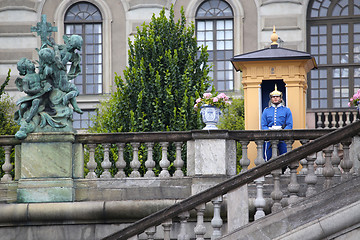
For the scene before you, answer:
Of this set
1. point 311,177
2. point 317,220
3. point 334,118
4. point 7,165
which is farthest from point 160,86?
point 317,220

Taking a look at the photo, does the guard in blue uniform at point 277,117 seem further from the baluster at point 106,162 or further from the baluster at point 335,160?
the baluster at point 335,160

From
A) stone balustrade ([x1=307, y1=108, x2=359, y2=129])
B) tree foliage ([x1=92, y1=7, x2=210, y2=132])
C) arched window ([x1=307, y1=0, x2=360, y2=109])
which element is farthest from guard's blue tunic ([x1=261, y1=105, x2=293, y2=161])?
arched window ([x1=307, y1=0, x2=360, y2=109])

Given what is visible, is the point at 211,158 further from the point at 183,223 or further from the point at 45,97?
the point at 45,97

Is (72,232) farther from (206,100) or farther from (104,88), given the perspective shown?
(104,88)

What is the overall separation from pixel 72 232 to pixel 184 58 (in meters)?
6.97

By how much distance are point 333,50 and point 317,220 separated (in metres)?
19.7

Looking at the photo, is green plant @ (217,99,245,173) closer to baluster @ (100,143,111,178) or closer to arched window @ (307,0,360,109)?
arched window @ (307,0,360,109)

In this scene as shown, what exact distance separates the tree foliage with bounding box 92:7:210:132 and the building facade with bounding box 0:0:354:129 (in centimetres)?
943

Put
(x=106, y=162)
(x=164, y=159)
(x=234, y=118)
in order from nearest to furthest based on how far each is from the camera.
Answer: (x=164, y=159), (x=106, y=162), (x=234, y=118)

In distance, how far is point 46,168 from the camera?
14938 millimetres

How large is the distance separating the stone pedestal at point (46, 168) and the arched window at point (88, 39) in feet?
52.7

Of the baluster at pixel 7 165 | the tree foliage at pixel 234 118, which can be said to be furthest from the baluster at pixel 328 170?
the tree foliage at pixel 234 118

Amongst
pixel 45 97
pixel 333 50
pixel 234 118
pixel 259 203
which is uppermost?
pixel 333 50

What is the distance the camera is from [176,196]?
14789 millimetres
